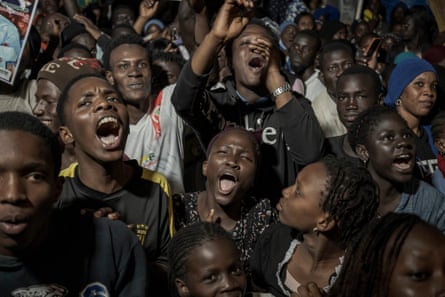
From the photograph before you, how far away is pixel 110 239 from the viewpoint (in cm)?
203

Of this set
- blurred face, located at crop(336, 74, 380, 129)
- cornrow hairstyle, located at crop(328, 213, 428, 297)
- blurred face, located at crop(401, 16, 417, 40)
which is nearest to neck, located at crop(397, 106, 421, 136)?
blurred face, located at crop(336, 74, 380, 129)

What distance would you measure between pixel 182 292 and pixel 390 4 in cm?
1023

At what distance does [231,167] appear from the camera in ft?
9.29

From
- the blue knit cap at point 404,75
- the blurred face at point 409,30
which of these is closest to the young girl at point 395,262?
the blue knit cap at point 404,75

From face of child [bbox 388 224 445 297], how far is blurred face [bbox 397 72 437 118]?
2687 mm

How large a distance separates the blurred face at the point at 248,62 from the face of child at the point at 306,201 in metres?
0.80

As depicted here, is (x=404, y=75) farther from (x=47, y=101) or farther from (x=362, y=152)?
(x=47, y=101)

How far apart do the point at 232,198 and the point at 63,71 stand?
1.18 meters

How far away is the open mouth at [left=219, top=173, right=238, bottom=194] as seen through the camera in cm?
281

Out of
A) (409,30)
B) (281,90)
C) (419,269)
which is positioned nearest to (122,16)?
(409,30)

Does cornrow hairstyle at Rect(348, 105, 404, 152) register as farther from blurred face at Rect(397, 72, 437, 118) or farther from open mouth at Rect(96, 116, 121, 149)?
open mouth at Rect(96, 116, 121, 149)

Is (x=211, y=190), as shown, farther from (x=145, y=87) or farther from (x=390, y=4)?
(x=390, y=4)

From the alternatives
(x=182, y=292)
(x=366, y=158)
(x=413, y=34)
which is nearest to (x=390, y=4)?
(x=413, y=34)

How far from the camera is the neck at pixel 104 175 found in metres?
2.52
